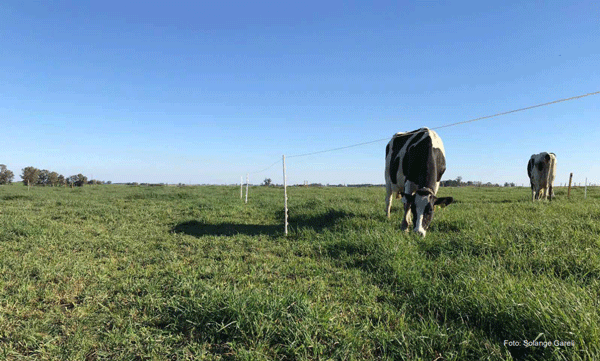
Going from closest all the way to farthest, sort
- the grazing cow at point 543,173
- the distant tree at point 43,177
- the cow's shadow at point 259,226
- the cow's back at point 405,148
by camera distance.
Answer: 1. the cow's back at point 405,148
2. the cow's shadow at point 259,226
3. the grazing cow at point 543,173
4. the distant tree at point 43,177

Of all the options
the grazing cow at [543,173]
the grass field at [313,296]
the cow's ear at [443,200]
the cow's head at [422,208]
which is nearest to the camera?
the grass field at [313,296]

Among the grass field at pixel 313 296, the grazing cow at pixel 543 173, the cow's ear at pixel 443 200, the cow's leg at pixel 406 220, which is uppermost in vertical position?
the grazing cow at pixel 543 173

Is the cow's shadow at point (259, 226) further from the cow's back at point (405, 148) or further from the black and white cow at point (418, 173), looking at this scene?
the black and white cow at point (418, 173)

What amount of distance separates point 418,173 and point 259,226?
472 cm

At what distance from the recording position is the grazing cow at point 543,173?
13.0 m

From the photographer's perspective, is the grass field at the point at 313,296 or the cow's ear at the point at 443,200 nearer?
the grass field at the point at 313,296

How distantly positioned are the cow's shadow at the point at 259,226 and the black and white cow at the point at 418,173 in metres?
1.88

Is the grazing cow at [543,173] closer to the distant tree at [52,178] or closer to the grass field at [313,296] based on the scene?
the grass field at [313,296]

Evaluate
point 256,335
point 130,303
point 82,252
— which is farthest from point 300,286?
point 82,252

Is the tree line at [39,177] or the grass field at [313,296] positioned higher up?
the tree line at [39,177]

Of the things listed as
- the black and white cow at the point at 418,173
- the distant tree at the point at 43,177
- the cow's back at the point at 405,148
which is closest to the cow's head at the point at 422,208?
the black and white cow at the point at 418,173

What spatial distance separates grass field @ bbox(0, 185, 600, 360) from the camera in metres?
2.20

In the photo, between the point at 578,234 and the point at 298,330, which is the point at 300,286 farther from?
the point at 578,234

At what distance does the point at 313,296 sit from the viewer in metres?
3.17
